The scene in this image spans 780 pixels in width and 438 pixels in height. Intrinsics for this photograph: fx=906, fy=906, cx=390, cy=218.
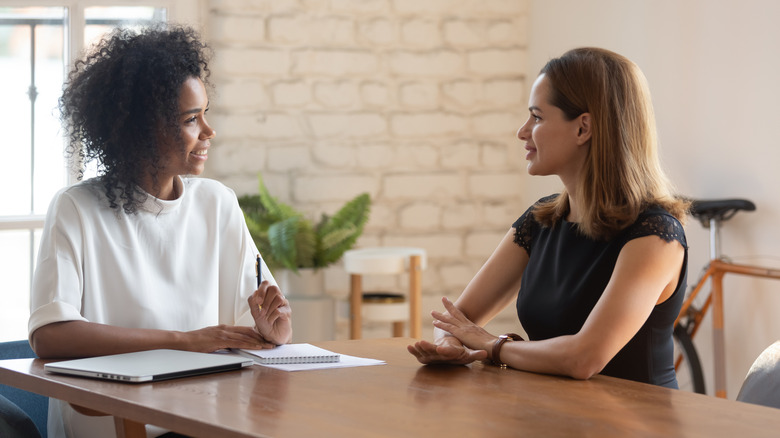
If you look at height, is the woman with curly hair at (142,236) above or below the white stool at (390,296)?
above

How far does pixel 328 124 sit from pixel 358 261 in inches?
37.0

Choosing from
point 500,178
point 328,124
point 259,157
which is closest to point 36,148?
point 259,157

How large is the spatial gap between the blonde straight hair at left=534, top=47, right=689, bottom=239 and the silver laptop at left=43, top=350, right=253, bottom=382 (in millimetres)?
890

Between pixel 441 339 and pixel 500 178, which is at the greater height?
pixel 500 178

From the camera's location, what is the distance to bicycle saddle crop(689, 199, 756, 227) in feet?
11.2

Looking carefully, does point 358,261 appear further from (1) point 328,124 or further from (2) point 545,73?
(2) point 545,73

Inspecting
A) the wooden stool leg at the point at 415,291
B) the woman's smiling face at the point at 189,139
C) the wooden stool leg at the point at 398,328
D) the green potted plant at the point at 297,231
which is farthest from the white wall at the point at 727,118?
the woman's smiling face at the point at 189,139

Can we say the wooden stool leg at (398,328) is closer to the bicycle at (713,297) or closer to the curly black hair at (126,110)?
the bicycle at (713,297)

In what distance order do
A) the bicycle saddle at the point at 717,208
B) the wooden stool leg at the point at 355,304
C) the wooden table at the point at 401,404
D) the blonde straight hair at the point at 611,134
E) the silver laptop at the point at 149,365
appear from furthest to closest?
the wooden stool leg at the point at 355,304 → the bicycle saddle at the point at 717,208 → the blonde straight hair at the point at 611,134 → the silver laptop at the point at 149,365 → the wooden table at the point at 401,404

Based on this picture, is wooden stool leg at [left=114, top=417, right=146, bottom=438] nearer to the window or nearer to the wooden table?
the wooden table

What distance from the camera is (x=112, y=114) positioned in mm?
2201

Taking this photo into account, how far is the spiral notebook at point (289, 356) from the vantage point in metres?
1.93

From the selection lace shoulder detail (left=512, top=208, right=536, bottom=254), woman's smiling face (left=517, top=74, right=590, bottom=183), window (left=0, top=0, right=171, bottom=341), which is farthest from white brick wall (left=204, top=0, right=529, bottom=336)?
woman's smiling face (left=517, top=74, right=590, bottom=183)

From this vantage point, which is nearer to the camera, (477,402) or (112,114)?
(477,402)
